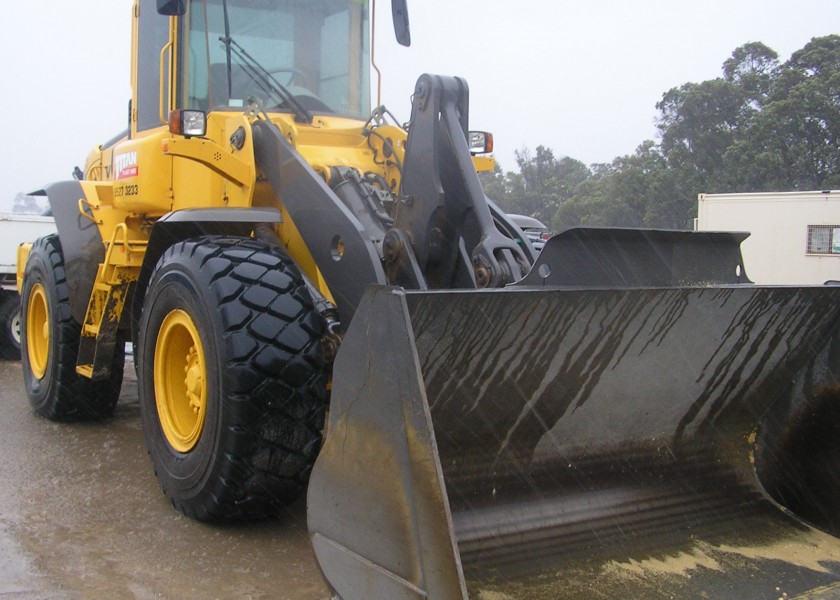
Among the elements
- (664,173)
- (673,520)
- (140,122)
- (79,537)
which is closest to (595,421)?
(673,520)

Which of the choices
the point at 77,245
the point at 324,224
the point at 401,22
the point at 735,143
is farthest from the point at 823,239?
the point at 324,224

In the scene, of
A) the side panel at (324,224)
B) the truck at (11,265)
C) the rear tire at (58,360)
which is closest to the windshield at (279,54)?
the side panel at (324,224)

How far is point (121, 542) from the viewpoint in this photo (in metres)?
3.90

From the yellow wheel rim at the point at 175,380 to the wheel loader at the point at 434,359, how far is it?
1 cm

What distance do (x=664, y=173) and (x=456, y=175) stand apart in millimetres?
20635

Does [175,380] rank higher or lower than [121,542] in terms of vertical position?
higher

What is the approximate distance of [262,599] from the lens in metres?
3.29

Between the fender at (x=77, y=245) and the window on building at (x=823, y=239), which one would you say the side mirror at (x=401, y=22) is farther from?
the window on building at (x=823, y=239)

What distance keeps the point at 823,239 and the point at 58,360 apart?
515 inches

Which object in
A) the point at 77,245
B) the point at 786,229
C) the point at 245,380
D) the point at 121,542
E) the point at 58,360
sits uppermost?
the point at 786,229

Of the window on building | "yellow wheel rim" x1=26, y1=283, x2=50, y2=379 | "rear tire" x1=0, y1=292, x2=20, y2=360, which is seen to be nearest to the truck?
"rear tire" x1=0, y1=292, x2=20, y2=360

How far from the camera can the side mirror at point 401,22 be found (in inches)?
209

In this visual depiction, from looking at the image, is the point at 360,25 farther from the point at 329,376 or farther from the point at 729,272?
the point at 729,272

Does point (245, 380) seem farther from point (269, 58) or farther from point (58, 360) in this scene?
point (58, 360)
